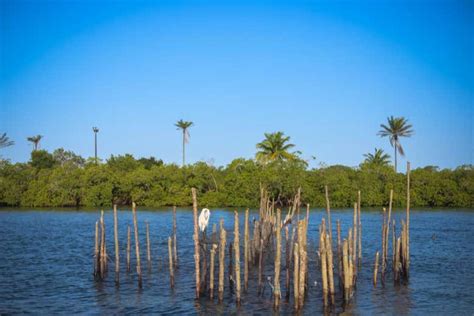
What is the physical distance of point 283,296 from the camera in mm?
17031

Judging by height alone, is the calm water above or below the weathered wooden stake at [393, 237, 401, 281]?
below

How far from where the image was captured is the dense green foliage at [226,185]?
6219cm

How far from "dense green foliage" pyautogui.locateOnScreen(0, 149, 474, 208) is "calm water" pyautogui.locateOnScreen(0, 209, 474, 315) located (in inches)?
1069

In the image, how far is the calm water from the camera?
15984 mm

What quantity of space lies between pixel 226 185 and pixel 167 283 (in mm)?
45423

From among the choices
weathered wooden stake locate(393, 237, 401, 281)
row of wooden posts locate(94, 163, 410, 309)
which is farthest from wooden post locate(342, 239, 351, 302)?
weathered wooden stake locate(393, 237, 401, 281)

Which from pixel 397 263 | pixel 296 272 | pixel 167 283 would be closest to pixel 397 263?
pixel 397 263

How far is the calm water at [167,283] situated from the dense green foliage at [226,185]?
2715 centimetres

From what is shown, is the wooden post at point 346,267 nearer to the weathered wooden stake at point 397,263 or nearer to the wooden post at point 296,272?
the wooden post at point 296,272

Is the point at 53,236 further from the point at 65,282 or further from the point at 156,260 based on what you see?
the point at 65,282

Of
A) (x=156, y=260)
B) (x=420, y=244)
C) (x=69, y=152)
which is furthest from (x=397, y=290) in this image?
(x=69, y=152)

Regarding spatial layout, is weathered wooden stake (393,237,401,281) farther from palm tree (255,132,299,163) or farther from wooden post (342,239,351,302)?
palm tree (255,132,299,163)

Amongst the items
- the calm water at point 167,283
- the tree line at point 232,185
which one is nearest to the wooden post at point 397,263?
the calm water at point 167,283

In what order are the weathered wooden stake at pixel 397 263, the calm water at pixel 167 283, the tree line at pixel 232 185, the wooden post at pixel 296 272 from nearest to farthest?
the wooden post at pixel 296 272, the calm water at pixel 167 283, the weathered wooden stake at pixel 397 263, the tree line at pixel 232 185
